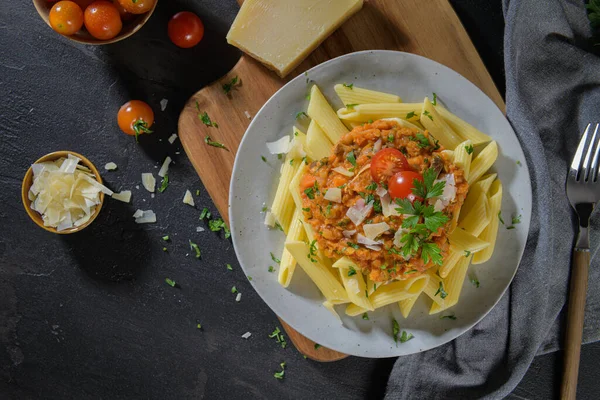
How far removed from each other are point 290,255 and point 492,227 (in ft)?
3.95

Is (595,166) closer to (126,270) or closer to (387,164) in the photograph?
(387,164)

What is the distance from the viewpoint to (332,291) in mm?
3264

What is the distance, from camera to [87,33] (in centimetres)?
352

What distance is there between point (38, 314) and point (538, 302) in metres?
3.46

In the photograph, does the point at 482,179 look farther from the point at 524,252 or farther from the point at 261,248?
the point at 261,248

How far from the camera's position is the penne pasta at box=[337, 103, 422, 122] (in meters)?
3.20

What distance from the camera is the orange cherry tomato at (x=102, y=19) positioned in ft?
11.1

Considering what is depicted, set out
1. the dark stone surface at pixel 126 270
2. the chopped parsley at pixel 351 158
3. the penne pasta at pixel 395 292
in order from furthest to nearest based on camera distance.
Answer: the dark stone surface at pixel 126 270
the penne pasta at pixel 395 292
the chopped parsley at pixel 351 158

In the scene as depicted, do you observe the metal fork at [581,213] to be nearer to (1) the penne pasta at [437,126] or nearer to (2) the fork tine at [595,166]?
(2) the fork tine at [595,166]

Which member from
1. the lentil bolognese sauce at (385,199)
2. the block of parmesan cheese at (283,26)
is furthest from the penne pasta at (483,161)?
the block of parmesan cheese at (283,26)

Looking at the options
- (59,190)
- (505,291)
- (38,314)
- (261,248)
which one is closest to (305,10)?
(261,248)

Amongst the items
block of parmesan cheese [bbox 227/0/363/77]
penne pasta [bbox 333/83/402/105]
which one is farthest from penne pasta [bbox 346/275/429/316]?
block of parmesan cheese [bbox 227/0/363/77]

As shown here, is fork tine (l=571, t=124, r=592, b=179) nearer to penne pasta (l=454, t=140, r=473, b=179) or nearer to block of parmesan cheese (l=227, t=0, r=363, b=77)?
penne pasta (l=454, t=140, r=473, b=179)

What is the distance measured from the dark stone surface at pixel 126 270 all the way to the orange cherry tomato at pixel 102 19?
1.18 feet
